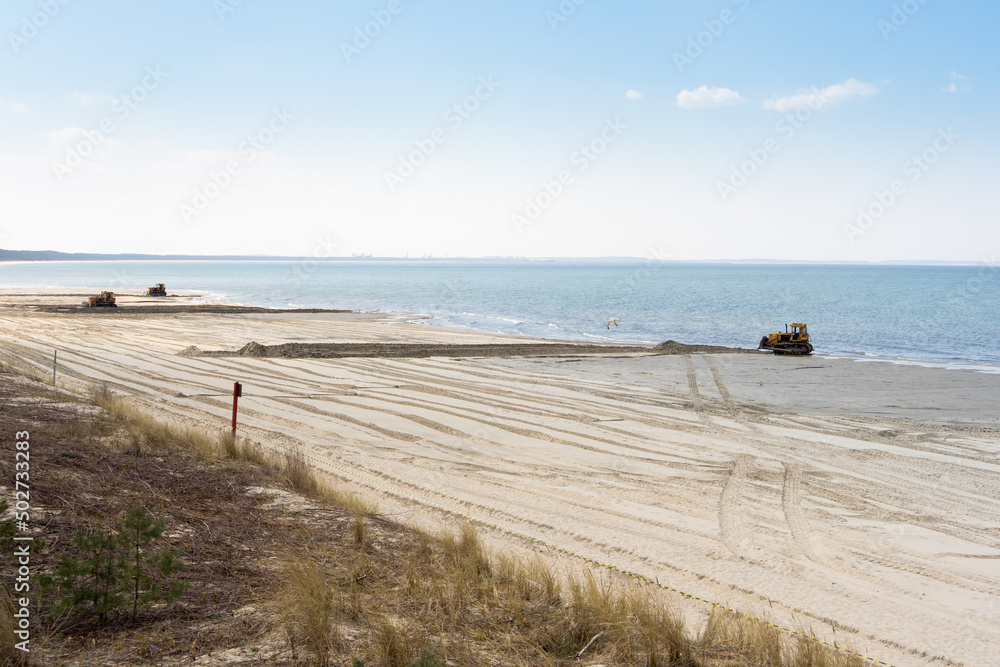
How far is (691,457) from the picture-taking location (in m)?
12.6

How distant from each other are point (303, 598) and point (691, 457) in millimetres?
9190

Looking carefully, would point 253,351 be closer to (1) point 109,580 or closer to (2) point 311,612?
(1) point 109,580

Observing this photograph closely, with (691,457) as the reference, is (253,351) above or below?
above

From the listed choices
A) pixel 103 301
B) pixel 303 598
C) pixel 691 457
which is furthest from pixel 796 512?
pixel 103 301

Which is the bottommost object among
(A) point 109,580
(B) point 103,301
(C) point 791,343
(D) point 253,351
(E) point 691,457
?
(E) point 691,457

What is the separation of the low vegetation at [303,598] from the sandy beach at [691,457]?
123 cm

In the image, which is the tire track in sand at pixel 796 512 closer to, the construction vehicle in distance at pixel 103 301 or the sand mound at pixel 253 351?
the sand mound at pixel 253 351

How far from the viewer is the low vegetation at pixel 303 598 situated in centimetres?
457

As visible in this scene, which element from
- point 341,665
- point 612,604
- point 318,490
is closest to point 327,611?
point 341,665

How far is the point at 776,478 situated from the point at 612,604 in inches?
276

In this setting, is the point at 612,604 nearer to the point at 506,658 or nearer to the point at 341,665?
the point at 506,658

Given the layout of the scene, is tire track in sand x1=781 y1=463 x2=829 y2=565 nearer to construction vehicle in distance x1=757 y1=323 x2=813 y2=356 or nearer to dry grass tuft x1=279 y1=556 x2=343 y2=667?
dry grass tuft x1=279 y1=556 x2=343 y2=667

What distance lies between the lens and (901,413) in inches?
736

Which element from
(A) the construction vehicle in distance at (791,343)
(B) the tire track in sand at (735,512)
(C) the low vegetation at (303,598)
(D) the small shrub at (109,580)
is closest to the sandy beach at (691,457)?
(B) the tire track in sand at (735,512)
